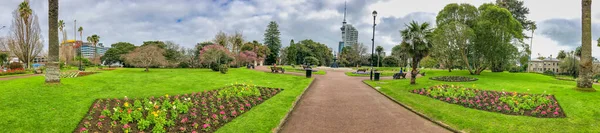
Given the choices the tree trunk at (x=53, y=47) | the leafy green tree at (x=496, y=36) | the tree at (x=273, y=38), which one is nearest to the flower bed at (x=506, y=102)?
the leafy green tree at (x=496, y=36)

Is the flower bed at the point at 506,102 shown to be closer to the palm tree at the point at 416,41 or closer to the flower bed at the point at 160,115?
the palm tree at the point at 416,41

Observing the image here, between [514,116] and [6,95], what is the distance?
1784 cm

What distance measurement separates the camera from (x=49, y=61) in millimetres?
11172

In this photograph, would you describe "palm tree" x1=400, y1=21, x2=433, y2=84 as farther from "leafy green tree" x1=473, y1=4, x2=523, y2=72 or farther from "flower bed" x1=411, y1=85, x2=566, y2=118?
"leafy green tree" x1=473, y1=4, x2=523, y2=72

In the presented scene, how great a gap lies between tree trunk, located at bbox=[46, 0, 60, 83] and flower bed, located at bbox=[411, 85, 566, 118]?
17.6 metres

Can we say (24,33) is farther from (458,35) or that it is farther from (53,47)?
(458,35)

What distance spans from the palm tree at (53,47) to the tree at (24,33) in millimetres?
34052

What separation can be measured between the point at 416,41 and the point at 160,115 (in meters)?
18.0

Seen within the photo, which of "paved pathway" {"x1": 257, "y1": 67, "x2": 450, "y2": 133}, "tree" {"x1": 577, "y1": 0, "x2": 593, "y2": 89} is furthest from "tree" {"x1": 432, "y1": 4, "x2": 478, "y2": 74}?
"paved pathway" {"x1": 257, "y1": 67, "x2": 450, "y2": 133}

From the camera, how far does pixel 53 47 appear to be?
37.3ft

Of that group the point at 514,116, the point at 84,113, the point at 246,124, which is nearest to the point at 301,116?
the point at 246,124

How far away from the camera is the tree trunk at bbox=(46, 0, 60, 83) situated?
11180 millimetres

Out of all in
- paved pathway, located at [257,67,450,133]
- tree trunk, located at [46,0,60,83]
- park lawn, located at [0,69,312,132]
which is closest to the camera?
park lawn, located at [0,69,312,132]

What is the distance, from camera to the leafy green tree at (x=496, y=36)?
27938 millimetres
